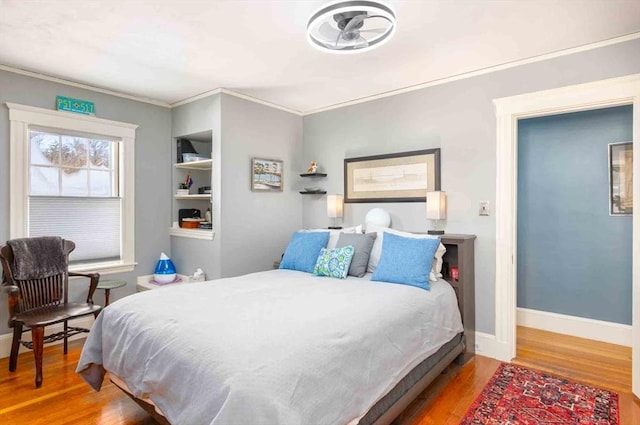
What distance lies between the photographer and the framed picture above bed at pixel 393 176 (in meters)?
3.47

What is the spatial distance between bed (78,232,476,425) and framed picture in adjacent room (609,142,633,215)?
7.03ft

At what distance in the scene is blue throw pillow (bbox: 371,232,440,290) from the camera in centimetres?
263

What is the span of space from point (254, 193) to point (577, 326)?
12.0ft

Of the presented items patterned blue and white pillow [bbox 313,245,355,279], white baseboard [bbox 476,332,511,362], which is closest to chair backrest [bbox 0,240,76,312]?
patterned blue and white pillow [bbox 313,245,355,279]

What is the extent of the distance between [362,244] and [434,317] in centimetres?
91

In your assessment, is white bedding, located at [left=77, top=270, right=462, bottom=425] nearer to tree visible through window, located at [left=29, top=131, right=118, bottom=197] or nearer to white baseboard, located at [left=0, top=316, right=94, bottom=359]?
white baseboard, located at [left=0, top=316, right=94, bottom=359]

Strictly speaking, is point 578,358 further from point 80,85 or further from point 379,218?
point 80,85

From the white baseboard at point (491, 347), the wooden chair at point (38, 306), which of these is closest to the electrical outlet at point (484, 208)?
the white baseboard at point (491, 347)

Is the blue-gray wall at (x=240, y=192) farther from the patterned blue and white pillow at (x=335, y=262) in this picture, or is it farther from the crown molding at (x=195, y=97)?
the patterned blue and white pillow at (x=335, y=262)

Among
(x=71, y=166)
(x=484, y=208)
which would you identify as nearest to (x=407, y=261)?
(x=484, y=208)

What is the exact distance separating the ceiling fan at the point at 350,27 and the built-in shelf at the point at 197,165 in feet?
6.72

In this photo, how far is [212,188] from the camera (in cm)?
376

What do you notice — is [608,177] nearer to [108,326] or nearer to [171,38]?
[171,38]

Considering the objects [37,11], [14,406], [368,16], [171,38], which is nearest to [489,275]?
[368,16]
